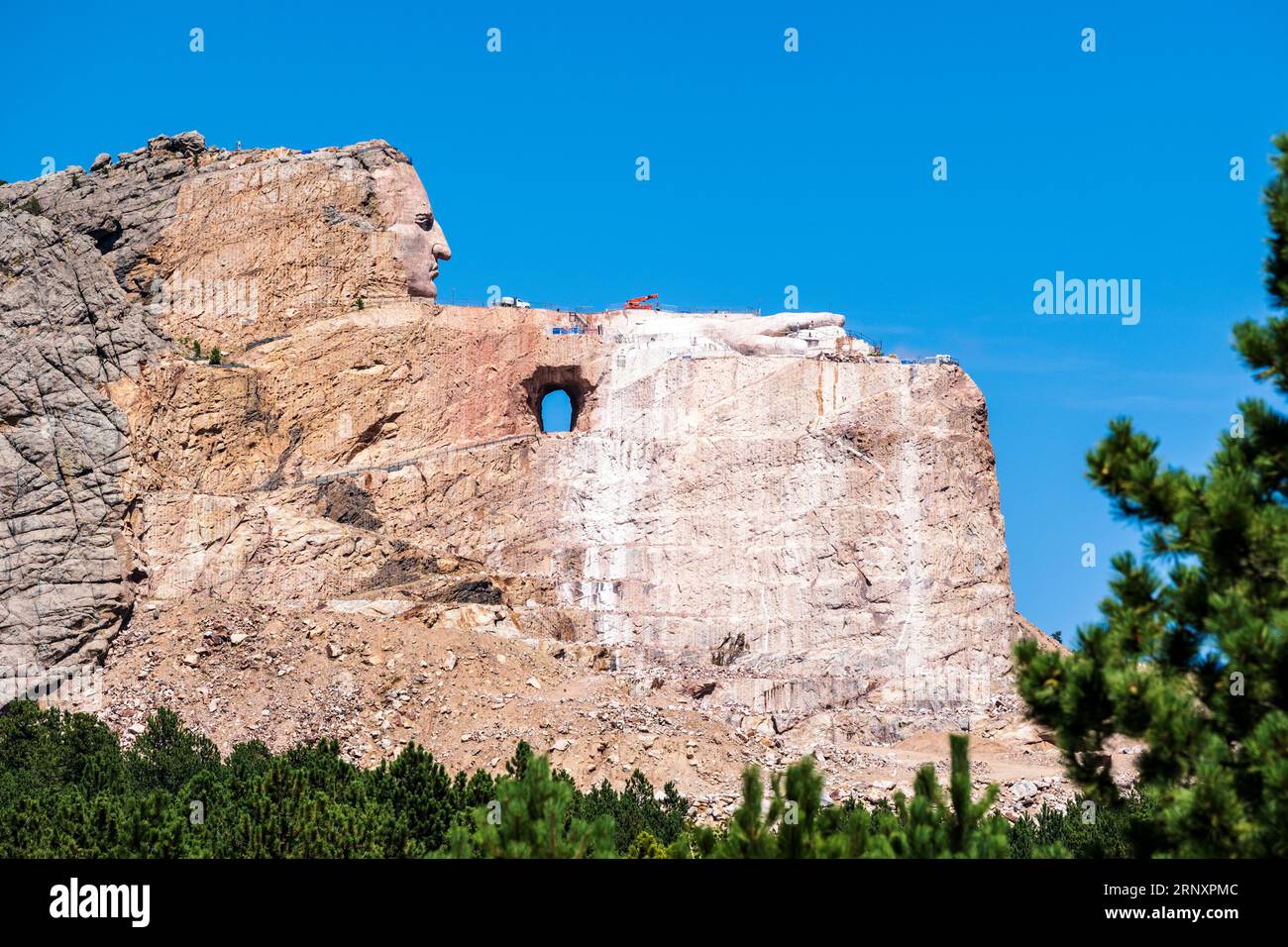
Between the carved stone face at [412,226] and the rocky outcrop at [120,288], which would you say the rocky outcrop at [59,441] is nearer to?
the rocky outcrop at [120,288]

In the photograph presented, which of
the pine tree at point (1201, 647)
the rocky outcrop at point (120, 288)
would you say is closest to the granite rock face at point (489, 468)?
the rocky outcrop at point (120, 288)

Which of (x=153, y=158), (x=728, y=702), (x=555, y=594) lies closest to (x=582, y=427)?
(x=555, y=594)

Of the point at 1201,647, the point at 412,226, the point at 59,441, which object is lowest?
the point at 1201,647

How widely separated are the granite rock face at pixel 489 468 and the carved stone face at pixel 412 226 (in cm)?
14

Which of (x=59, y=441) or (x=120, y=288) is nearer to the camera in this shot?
(x=59, y=441)

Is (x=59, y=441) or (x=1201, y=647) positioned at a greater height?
(x=59, y=441)

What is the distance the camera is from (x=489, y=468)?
69438mm

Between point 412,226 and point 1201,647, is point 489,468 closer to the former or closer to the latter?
point 412,226

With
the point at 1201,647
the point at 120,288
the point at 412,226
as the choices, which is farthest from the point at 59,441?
the point at 1201,647

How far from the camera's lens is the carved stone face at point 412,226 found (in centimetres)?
7494

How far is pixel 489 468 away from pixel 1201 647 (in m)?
53.6

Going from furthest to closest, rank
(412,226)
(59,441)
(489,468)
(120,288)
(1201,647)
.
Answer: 1. (412,226)
2. (120,288)
3. (489,468)
4. (59,441)
5. (1201,647)

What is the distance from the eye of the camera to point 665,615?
2613 inches

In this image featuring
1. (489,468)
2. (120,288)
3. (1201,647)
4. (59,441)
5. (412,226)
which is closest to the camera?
(1201,647)
